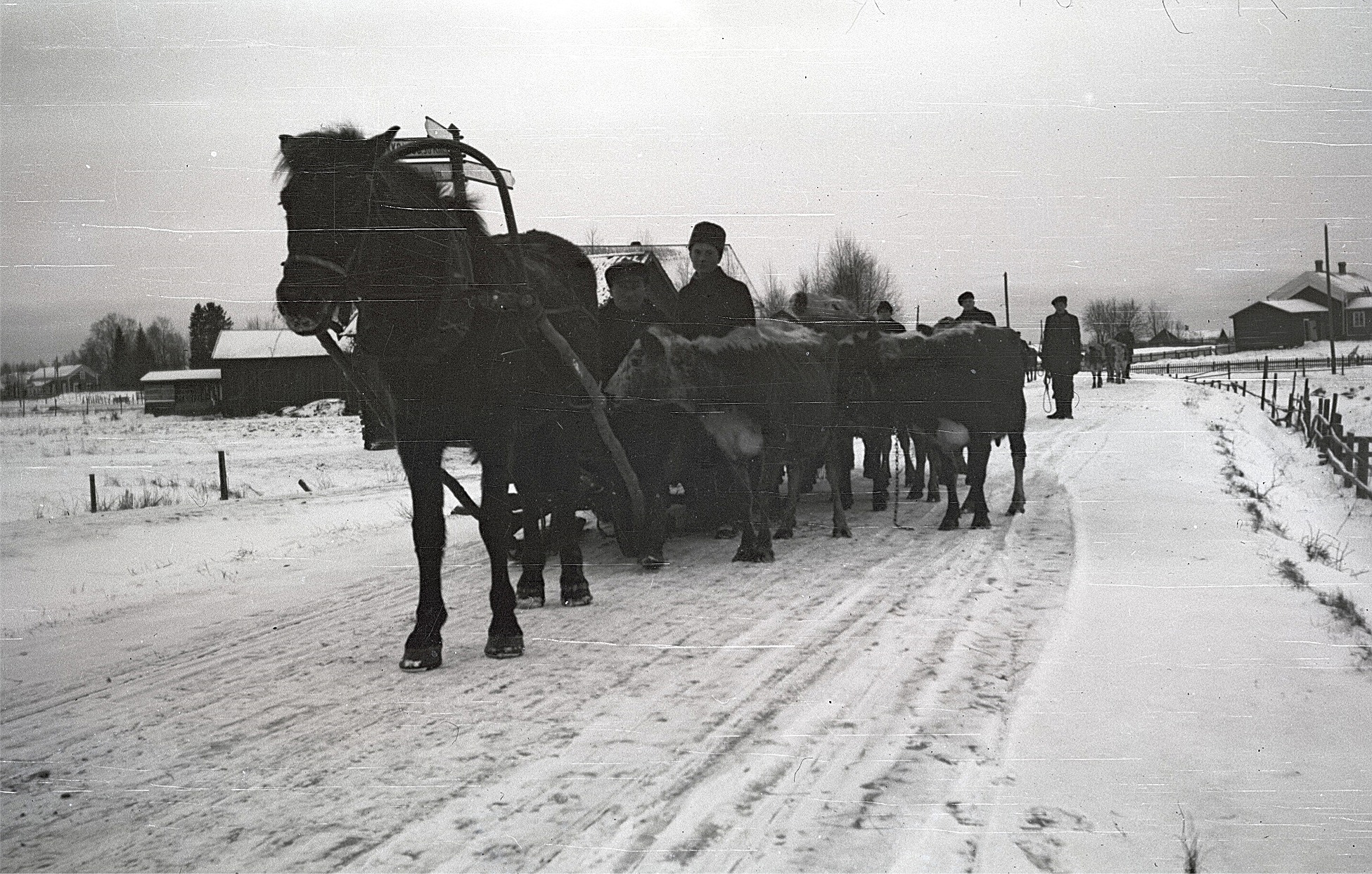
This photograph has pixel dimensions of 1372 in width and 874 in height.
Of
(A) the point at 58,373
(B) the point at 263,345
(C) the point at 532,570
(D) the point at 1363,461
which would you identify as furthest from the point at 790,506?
(D) the point at 1363,461

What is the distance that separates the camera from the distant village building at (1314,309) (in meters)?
3.93

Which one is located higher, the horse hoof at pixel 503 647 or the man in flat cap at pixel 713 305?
the man in flat cap at pixel 713 305

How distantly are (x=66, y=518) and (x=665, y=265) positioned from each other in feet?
12.8

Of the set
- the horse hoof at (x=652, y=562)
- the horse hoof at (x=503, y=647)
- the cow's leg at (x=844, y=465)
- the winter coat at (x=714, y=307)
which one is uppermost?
the winter coat at (x=714, y=307)

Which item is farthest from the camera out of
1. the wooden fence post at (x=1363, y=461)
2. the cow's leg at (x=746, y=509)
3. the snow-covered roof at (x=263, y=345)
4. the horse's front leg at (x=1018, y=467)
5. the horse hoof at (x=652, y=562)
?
the wooden fence post at (x=1363, y=461)

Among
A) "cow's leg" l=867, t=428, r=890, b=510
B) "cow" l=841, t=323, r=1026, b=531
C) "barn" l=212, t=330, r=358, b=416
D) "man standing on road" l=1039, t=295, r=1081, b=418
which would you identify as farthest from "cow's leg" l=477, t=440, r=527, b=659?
"cow's leg" l=867, t=428, r=890, b=510

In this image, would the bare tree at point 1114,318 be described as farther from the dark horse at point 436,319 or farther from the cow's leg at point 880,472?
the cow's leg at point 880,472

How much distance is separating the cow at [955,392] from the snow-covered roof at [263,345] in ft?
19.5

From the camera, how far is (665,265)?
6.51m

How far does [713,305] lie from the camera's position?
7.70 meters

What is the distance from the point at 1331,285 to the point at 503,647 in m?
4.33

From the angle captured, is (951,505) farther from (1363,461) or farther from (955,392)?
(1363,461)

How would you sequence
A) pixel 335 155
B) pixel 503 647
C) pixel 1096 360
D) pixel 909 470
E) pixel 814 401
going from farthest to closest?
pixel 909 470
pixel 814 401
pixel 1096 360
pixel 503 647
pixel 335 155

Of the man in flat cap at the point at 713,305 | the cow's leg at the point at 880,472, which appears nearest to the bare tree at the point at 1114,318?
the man in flat cap at the point at 713,305
